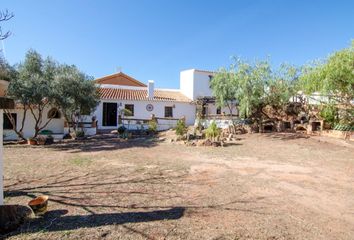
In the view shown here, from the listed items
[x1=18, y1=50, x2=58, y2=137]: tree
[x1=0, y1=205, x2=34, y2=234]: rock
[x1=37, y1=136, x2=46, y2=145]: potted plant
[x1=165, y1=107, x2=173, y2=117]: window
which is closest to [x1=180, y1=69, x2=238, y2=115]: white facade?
[x1=165, y1=107, x2=173, y2=117]: window

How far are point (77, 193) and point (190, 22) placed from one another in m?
15.4

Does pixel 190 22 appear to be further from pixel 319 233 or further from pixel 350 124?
pixel 319 233

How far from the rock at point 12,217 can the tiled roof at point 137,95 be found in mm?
19678

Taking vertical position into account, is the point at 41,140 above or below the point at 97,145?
above

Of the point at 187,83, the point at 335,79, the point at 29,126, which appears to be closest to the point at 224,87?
the point at 335,79

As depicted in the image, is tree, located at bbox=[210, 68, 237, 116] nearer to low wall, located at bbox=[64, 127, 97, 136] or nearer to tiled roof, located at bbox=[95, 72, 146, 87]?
low wall, located at bbox=[64, 127, 97, 136]

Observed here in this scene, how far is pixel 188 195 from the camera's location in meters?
6.23

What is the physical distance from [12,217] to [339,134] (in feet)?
50.9

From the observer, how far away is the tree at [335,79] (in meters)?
11.6

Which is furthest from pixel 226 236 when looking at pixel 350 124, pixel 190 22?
pixel 190 22

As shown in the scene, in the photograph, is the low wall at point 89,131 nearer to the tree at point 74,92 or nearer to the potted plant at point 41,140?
the tree at point 74,92

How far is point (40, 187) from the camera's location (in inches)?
272

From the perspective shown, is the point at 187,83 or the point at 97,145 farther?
the point at 187,83

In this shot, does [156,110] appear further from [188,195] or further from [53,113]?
→ [188,195]
